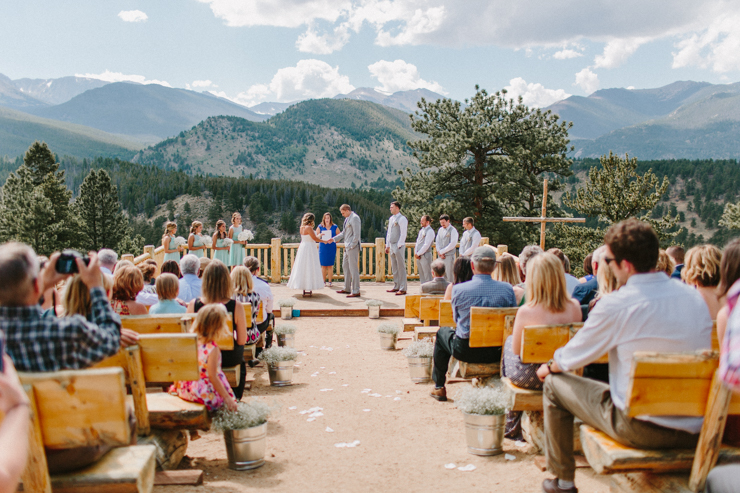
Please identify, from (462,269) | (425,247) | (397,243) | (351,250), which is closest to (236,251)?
(351,250)

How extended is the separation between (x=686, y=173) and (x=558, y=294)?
126m

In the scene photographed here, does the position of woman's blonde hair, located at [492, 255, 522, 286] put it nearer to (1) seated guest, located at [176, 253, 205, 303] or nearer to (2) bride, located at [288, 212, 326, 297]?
(1) seated guest, located at [176, 253, 205, 303]

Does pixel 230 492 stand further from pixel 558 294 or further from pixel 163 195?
pixel 163 195

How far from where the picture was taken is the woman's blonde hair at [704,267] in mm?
3781

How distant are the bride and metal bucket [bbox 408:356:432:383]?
5413 millimetres

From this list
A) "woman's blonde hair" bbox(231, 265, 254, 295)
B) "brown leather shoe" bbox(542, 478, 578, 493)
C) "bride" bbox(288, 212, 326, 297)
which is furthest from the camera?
"bride" bbox(288, 212, 326, 297)

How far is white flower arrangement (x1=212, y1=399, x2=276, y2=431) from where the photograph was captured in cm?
329

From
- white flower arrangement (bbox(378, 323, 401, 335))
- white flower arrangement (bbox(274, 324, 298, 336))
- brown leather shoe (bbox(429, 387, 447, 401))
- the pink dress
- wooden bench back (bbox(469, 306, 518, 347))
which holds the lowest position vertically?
brown leather shoe (bbox(429, 387, 447, 401))

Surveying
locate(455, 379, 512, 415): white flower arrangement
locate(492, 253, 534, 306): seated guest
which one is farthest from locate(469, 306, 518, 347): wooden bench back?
locate(455, 379, 512, 415): white flower arrangement

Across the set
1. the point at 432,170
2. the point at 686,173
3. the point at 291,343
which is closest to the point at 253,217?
the point at 432,170

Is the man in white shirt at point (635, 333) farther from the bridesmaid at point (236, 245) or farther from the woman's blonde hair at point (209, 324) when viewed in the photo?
the bridesmaid at point (236, 245)

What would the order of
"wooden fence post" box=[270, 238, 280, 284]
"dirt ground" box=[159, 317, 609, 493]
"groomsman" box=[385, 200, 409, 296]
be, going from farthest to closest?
"wooden fence post" box=[270, 238, 280, 284] → "groomsman" box=[385, 200, 409, 296] → "dirt ground" box=[159, 317, 609, 493]

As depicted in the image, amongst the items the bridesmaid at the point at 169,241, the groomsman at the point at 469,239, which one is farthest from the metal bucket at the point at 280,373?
the groomsman at the point at 469,239

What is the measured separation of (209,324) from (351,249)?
7.55 metres
